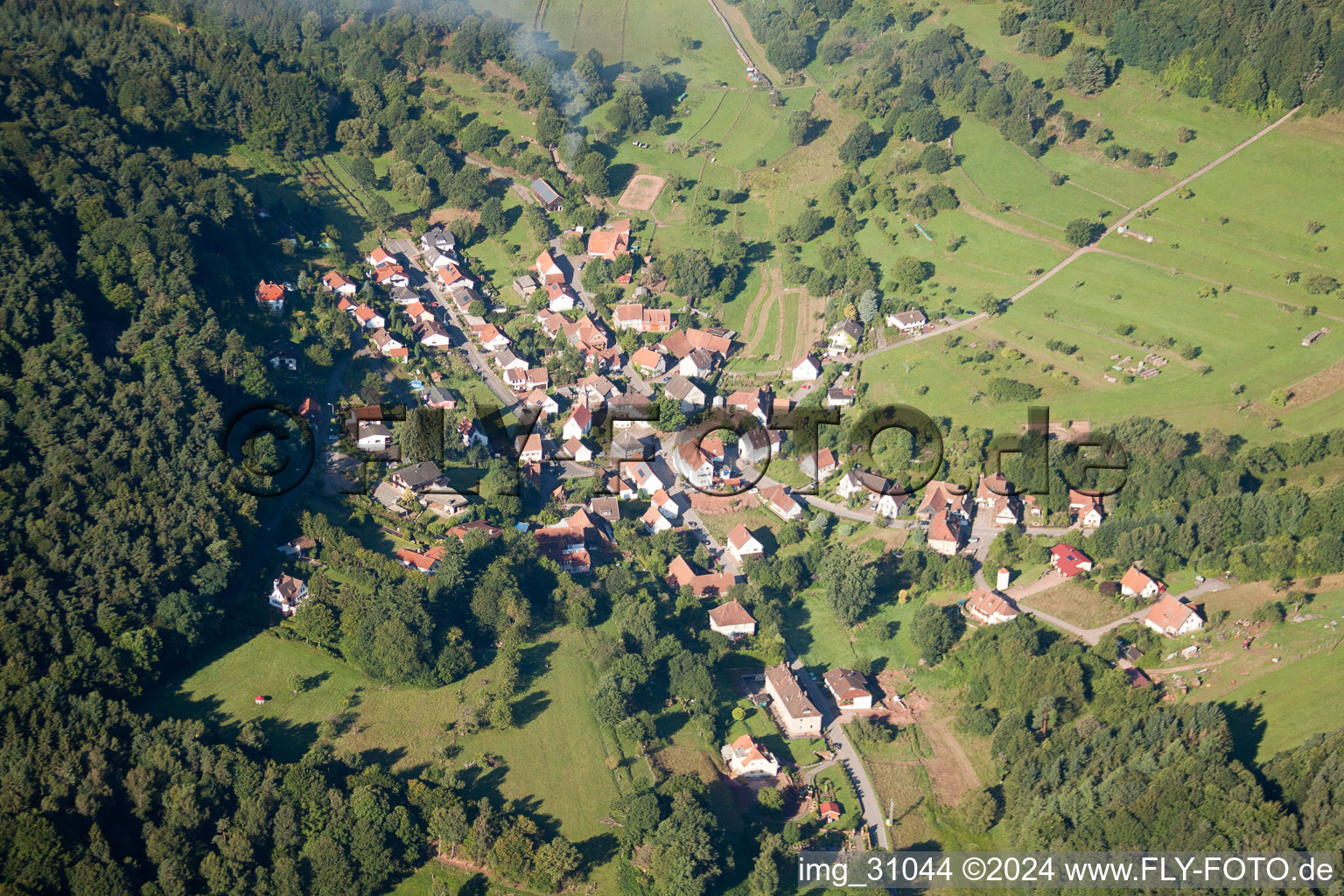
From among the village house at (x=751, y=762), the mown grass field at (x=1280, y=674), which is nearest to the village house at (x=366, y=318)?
the village house at (x=751, y=762)

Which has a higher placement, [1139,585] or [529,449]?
[1139,585]

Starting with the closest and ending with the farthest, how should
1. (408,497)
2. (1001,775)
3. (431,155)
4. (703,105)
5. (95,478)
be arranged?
(1001,775)
(95,478)
(408,497)
(431,155)
(703,105)

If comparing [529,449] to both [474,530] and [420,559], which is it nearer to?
[474,530]

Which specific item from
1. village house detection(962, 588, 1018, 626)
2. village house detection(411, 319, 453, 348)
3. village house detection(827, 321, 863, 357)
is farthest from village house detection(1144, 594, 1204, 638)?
village house detection(411, 319, 453, 348)

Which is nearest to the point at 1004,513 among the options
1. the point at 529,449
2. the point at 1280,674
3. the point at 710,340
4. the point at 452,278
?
the point at 1280,674

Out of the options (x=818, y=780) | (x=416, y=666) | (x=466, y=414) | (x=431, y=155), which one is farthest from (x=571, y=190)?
(x=818, y=780)

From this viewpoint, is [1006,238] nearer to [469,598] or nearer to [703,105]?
[703,105]

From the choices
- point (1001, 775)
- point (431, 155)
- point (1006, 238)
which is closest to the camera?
point (1001, 775)

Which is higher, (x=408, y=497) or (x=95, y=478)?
(x=95, y=478)
